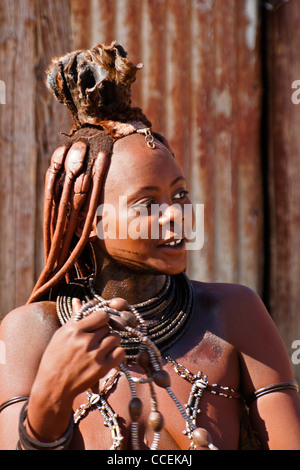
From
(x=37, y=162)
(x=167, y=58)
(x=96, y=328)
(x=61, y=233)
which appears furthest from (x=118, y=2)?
(x=96, y=328)

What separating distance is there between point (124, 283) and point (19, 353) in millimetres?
393

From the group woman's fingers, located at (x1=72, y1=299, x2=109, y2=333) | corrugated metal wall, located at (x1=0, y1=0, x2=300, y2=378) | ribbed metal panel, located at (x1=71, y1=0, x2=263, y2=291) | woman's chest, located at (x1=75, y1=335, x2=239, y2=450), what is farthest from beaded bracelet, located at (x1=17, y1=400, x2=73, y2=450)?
ribbed metal panel, located at (x1=71, y1=0, x2=263, y2=291)

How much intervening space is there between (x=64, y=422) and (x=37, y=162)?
1.81 metres

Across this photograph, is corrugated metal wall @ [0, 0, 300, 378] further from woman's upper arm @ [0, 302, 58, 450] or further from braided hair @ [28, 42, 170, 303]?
woman's upper arm @ [0, 302, 58, 450]

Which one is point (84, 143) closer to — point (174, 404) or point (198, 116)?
point (174, 404)

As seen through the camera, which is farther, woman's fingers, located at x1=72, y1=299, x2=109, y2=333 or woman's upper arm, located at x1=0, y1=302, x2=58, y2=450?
woman's upper arm, located at x1=0, y1=302, x2=58, y2=450

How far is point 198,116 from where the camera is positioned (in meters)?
3.47

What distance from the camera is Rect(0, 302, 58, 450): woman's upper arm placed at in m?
1.86

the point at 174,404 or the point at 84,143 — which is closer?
the point at 174,404

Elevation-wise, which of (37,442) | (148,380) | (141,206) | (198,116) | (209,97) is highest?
(209,97)

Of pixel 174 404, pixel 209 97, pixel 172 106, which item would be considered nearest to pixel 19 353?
pixel 174 404

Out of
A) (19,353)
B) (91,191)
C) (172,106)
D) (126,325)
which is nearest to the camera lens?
(126,325)

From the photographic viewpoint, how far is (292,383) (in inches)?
80.0

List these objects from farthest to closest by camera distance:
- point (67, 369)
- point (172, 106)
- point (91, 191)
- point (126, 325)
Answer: point (172, 106) < point (91, 191) < point (126, 325) < point (67, 369)
